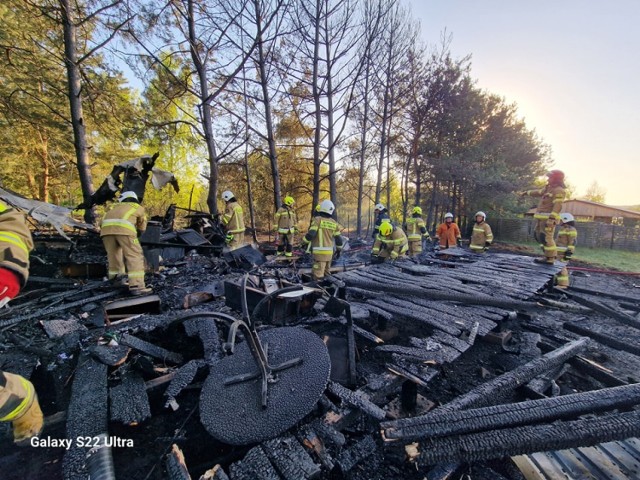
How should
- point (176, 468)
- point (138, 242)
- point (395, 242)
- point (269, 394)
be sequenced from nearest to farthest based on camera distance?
point (176, 468)
point (269, 394)
point (138, 242)
point (395, 242)

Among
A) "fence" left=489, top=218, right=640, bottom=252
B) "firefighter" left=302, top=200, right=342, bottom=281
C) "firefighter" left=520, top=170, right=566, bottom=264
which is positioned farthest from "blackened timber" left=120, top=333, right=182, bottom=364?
"fence" left=489, top=218, right=640, bottom=252

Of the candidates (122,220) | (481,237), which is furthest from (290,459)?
(481,237)

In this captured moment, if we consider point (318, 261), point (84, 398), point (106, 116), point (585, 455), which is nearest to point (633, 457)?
point (585, 455)

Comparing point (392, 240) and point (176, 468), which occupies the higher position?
point (392, 240)

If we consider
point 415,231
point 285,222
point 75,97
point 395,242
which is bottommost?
point 395,242

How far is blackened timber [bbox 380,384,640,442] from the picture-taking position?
1.81m

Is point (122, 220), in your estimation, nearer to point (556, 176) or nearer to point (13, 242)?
point (13, 242)

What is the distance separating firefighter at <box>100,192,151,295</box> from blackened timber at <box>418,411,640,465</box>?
17.7 feet

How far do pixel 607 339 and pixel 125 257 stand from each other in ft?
26.1

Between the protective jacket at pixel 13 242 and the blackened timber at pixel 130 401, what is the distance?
3.77 feet

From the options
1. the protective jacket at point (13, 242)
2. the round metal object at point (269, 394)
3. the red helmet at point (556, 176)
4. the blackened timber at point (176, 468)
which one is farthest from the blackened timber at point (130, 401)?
the red helmet at point (556, 176)

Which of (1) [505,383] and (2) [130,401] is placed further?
(1) [505,383]

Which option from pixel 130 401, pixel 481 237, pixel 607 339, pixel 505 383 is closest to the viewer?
pixel 130 401

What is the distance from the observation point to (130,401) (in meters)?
2.31
